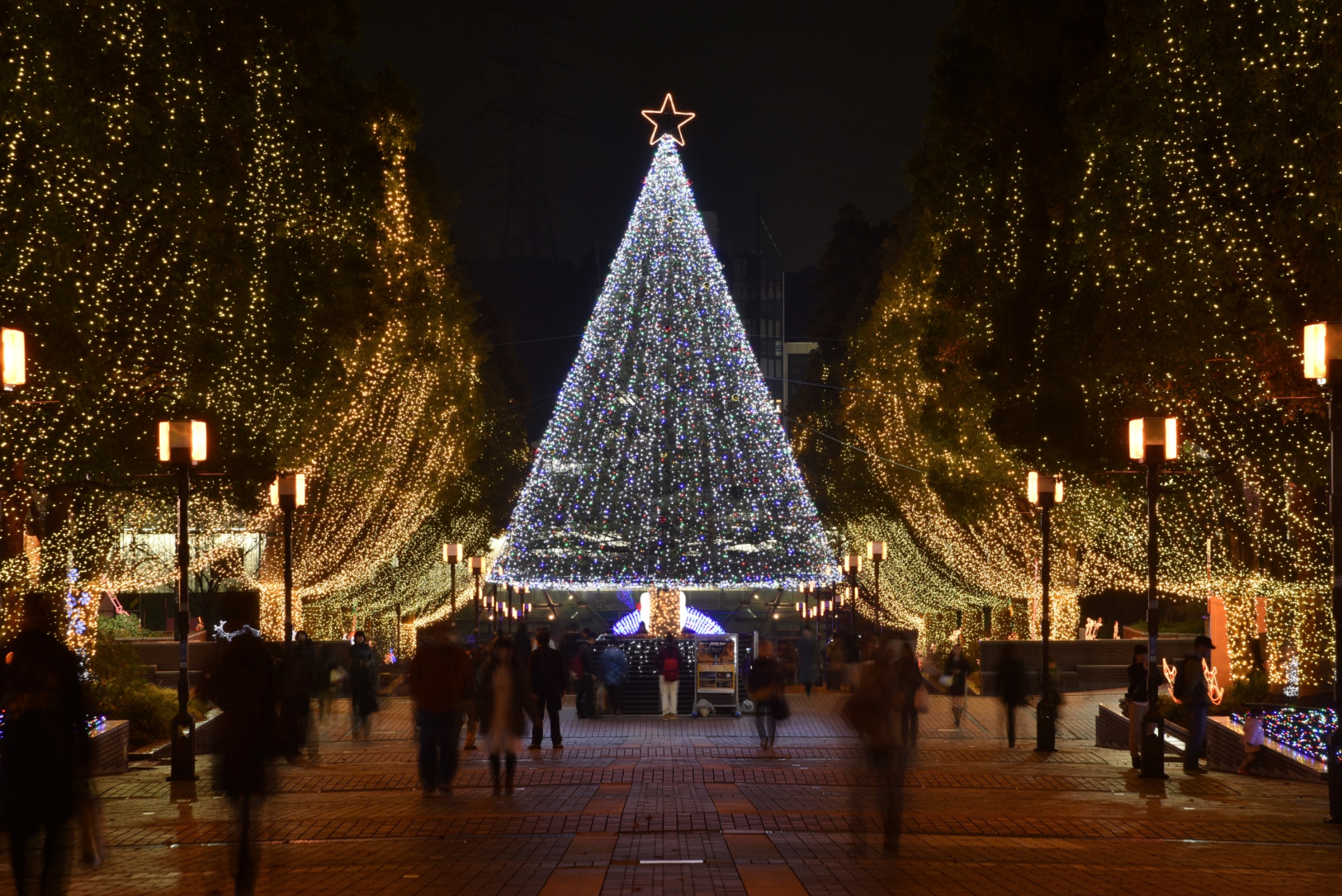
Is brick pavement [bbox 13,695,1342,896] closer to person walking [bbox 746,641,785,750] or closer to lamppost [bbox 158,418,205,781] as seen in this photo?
person walking [bbox 746,641,785,750]

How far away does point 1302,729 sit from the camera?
1714cm

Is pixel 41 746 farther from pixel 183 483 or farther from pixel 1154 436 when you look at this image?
pixel 1154 436

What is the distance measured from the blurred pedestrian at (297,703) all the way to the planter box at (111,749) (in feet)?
6.72

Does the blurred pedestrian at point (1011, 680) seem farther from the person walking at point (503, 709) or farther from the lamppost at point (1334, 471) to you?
the person walking at point (503, 709)

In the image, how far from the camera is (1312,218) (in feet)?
49.8

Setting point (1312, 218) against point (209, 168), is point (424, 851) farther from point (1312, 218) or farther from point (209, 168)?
point (209, 168)

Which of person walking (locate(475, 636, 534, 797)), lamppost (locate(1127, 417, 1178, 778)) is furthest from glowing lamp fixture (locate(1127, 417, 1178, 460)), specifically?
person walking (locate(475, 636, 534, 797))

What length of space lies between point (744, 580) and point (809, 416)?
825 inches

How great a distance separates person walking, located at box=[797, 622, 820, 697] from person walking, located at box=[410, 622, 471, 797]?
Result: 89.7 ft

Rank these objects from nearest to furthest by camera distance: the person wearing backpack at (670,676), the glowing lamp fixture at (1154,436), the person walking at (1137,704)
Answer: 1. the glowing lamp fixture at (1154,436)
2. the person walking at (1137,704)
3. the person wearing backpack at (670,676)

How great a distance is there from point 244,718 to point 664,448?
29.2 metres

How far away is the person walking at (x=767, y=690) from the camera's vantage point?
1978cm

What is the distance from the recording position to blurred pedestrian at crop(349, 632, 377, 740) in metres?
23.0

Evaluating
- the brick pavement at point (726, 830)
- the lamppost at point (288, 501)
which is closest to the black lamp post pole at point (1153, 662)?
the brick pavement at point (726, 830)
